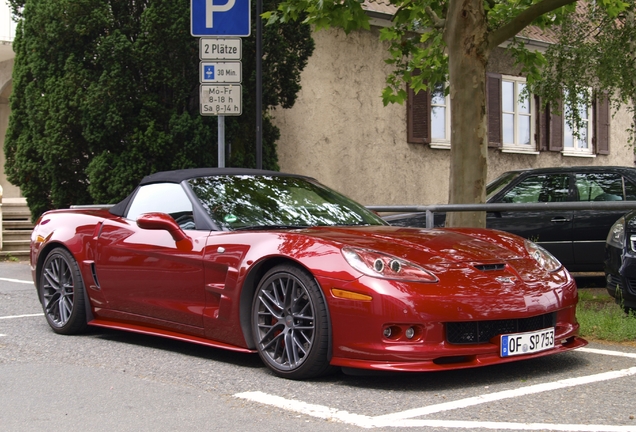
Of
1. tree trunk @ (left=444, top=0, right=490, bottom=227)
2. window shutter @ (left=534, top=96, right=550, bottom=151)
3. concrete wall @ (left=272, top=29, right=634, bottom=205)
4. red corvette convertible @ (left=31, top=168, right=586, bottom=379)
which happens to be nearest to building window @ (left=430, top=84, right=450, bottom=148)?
concrete wall @ (left=272, top=29, right=634, bottom=205)

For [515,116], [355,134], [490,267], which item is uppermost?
[515,116]

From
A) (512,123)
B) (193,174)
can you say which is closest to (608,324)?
(193,174)

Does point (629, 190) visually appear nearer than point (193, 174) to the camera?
No

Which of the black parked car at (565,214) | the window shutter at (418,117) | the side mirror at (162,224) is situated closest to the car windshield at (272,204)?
the side mirror at (162,224)

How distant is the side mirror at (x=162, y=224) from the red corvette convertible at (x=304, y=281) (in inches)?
0.4

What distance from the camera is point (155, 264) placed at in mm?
6664

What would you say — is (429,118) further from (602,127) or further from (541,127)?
(602,127)

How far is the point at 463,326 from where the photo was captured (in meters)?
5.38

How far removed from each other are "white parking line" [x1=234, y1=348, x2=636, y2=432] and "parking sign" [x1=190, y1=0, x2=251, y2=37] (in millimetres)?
5421

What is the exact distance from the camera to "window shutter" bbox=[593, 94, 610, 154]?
79.3 ft

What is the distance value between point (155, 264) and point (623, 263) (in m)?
3.59

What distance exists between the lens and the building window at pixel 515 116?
2159 centimetres

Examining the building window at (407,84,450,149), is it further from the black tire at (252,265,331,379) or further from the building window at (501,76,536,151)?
the black tire at (252,265,331,379)

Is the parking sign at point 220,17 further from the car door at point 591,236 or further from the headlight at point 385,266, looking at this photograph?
the headlight at point 385,266
